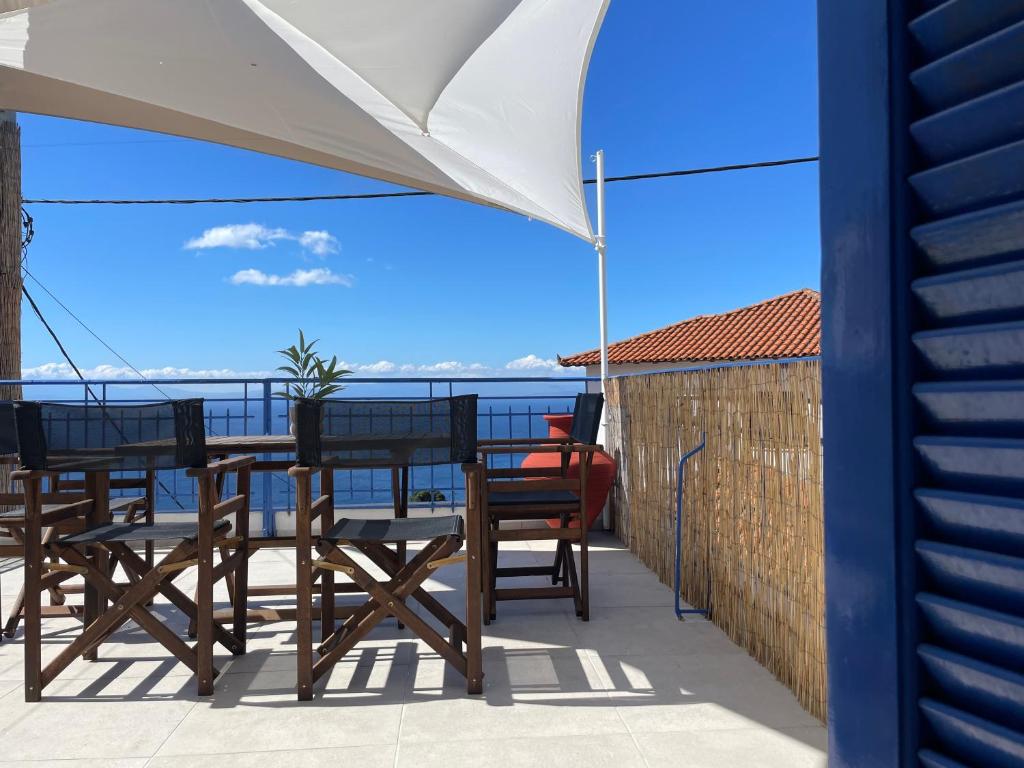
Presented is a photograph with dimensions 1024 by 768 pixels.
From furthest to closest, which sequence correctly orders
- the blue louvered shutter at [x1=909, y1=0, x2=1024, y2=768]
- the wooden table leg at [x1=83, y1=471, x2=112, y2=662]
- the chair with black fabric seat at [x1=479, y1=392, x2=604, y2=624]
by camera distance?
the chair with black fabric seat at [x1=479, y1=392, x2=604, y2=624] < the wooden table leg at [x1=83, y1=471, x2=112, y2=662] < the blue louvered shutter at [x1=909, y1=0, x2=1024, y2=768]

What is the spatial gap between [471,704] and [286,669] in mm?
902

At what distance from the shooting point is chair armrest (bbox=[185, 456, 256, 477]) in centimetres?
286

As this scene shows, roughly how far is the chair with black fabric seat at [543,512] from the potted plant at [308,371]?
5.39 ft

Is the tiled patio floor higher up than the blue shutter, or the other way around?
the blue shutter

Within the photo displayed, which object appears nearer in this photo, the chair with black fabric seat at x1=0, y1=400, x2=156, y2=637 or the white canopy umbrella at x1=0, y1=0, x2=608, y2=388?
the chair with black fabric seat at x1=0, y1=400, x2=156, y2=637

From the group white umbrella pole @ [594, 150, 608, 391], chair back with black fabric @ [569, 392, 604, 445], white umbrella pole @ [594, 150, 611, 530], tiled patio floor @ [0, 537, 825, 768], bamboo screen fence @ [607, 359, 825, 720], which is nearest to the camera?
tiled patio floor @ [0, 537, 825, 768]

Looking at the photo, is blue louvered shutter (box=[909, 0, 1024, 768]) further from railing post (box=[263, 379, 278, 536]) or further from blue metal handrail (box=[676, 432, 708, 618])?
railing post (box=[263, 379, 278, 536])

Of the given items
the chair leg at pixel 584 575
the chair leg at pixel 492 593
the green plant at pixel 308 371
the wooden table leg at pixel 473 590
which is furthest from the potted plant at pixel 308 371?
the wooden table leg at pixel 473 590

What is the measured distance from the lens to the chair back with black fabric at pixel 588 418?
4270 millimetres

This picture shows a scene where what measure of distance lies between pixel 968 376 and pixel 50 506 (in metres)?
4.31

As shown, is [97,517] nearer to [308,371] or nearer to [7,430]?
[7,430]

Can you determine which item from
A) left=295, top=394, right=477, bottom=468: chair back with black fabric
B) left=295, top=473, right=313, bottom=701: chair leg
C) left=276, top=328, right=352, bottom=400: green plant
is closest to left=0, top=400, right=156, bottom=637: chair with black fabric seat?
left=295, top=473, right=313, bottom=701: chair leg

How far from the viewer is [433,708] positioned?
2748 millimetres

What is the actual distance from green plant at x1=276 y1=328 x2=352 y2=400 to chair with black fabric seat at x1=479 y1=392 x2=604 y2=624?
164cm
